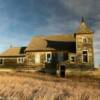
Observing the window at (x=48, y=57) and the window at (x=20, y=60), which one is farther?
the window at (x=20, y=60)

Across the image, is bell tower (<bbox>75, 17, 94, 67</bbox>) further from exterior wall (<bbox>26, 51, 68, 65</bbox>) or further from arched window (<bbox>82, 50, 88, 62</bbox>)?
exterior wall (<bbox>26, 51, 68, 65</bbox>)

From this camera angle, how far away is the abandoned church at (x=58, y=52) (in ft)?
146

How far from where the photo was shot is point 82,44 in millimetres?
44500

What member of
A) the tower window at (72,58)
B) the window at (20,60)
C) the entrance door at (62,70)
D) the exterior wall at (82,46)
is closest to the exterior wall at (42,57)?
the tower window at (72,58)

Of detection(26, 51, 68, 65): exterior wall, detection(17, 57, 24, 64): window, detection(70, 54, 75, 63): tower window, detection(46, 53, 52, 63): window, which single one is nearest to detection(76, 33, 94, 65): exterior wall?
detection(70, 54, 75, 63): tower window

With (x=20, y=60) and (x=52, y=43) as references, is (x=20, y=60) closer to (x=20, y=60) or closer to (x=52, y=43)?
(x=20, y=60)

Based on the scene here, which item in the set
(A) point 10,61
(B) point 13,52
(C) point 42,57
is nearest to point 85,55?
(C) point 42,57

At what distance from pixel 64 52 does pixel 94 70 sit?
6.87 meters

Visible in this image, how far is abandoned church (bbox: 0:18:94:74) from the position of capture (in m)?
44.4

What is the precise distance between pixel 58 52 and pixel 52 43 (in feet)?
10.6

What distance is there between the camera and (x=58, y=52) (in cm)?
4669

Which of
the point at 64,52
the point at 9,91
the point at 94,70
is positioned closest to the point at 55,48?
the point at 64,52

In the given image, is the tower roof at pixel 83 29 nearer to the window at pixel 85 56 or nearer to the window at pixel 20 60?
the window at pixel 85 56

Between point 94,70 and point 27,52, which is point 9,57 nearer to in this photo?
point 27,52
